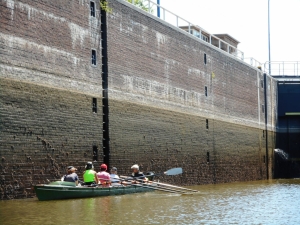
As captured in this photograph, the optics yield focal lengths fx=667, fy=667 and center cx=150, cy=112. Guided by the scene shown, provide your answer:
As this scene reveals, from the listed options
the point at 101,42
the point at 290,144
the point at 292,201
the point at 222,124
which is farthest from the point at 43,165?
the point at 290,144

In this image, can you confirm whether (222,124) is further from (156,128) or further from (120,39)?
(120,39)

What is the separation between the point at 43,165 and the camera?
22.9m

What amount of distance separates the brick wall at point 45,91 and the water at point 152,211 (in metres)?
1.67

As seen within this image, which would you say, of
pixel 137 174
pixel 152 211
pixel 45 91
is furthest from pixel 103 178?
pixel 152 211

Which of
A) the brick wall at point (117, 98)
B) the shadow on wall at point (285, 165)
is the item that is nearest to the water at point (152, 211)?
the brick wall at point (117, 98)

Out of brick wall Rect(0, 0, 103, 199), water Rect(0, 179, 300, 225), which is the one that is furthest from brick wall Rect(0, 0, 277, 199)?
water Rect(0, 179, 300, 225)

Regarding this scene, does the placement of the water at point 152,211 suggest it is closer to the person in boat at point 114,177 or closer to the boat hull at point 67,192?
the boat hull at point 67,192

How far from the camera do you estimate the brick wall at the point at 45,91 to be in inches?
843

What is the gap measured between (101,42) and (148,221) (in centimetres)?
1266

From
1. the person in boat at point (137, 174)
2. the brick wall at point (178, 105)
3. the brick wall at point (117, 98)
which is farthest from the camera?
the brick wall at point (178, 105)

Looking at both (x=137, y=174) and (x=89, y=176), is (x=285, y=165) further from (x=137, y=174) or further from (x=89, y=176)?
(x=89, y=176)

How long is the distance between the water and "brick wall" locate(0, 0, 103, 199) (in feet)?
5.49

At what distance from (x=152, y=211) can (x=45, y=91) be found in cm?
661

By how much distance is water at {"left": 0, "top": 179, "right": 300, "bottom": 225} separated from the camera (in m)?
16.7
